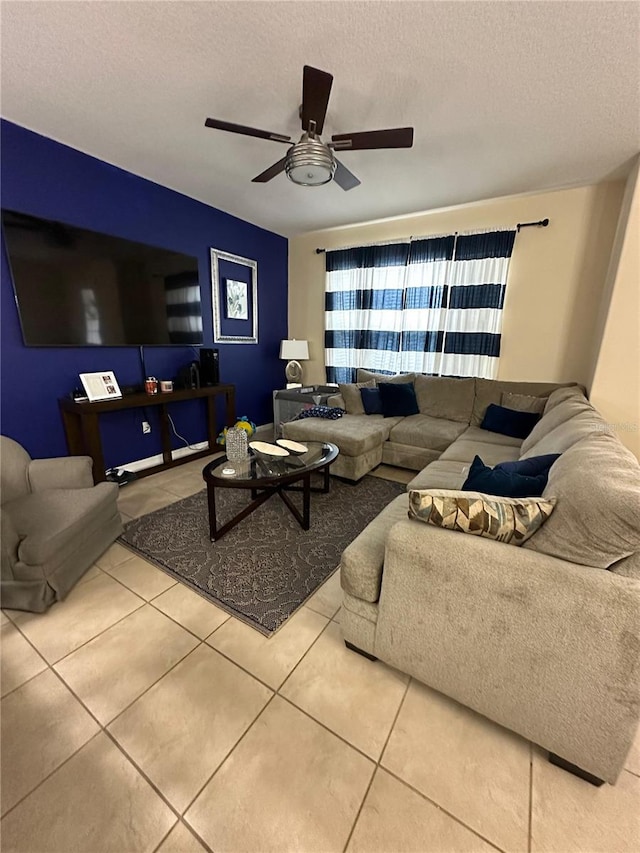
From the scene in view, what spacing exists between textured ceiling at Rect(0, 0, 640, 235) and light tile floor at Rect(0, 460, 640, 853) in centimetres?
267

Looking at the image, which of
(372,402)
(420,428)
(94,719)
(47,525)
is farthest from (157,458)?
(420,428)

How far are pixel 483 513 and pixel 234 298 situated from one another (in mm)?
3776

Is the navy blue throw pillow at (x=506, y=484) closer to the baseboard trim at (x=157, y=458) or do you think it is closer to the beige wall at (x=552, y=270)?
the beige wall at (x=552, y=270)

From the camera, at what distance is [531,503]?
1077 millimetres

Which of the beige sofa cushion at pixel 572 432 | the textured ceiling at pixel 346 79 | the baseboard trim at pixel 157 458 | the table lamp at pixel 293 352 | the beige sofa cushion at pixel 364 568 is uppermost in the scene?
the textured ceiling at pixel 346 79

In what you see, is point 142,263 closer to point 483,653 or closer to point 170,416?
point 170,416

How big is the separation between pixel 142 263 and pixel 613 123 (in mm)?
3528

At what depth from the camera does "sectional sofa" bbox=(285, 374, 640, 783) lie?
91 cm

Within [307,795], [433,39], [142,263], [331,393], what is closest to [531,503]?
[307,795]

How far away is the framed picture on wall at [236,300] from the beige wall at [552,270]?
78.8 inches

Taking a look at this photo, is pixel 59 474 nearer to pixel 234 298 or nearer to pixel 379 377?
pixel 234 298

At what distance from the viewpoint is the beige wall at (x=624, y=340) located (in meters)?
2.46

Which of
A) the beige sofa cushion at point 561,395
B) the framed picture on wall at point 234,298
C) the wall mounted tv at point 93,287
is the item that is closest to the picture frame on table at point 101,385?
the wall mounted tv at point 93,287

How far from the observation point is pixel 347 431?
2.99m
